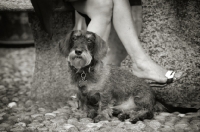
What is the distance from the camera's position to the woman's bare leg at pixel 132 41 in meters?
2.98

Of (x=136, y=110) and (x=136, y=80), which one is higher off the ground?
(x=136, y=80)

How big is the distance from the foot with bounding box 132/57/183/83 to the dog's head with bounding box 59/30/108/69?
494 mm

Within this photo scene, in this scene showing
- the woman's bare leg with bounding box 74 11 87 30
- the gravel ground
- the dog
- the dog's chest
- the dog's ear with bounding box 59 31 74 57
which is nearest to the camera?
the gravel ground

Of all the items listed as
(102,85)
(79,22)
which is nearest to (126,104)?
(102,85)

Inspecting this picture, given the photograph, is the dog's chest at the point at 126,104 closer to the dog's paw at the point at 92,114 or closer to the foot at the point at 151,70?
the dog's paw at the point at 92,114

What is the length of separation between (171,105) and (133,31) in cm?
98

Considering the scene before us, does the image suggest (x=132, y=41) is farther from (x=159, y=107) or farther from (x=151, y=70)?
(x=159, y=107)

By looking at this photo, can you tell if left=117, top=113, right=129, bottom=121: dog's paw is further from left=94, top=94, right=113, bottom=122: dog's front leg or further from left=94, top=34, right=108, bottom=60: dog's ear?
left=94, top=34, right=108, bottom=60: dog's ear

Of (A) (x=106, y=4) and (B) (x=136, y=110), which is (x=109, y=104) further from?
(A) (x=106, y=4)

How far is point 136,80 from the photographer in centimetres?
297

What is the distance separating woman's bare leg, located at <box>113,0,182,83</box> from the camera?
9.79ft

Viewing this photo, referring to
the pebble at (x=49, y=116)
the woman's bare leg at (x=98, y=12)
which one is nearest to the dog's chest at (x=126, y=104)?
the pebble at (x=49, y=116)

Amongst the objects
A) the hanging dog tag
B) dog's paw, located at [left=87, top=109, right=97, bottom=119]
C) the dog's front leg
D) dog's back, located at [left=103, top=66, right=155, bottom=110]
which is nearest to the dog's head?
the hanging dog tag

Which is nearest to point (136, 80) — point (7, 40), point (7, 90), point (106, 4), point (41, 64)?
point (106, 4)
